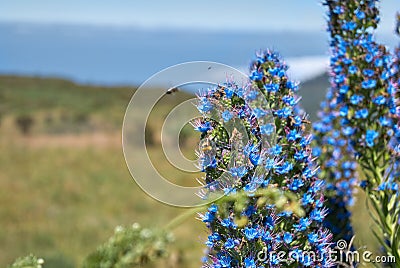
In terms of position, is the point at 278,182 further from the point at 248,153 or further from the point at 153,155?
A: the point at 153,155


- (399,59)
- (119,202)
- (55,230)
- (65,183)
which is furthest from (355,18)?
(65,183)

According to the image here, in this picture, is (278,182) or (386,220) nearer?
(278,182)

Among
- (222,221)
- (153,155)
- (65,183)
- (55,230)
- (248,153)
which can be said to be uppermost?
(153,155)

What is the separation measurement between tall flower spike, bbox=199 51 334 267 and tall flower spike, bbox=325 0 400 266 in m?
0.75

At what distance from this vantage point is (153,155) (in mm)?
28500

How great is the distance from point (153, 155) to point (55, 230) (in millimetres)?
A: 14485

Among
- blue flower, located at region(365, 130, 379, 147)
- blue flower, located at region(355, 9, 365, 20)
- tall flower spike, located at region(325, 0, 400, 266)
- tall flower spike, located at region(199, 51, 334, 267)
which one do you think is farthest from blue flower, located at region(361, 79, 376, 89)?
tall flower spike, located at region(199, 51, 334, 267)

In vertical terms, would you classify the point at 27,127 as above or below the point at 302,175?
above

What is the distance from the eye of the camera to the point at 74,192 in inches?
744

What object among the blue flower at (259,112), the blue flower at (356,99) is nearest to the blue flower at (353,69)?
the blue flower at (356,99)

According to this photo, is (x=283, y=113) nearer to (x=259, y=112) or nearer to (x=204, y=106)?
(x=259, y=112)

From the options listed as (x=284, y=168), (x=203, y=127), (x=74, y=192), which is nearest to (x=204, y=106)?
(x=203, y=127)

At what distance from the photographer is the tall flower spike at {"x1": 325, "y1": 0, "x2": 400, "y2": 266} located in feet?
9.45

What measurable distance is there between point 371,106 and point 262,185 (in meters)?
1.20
